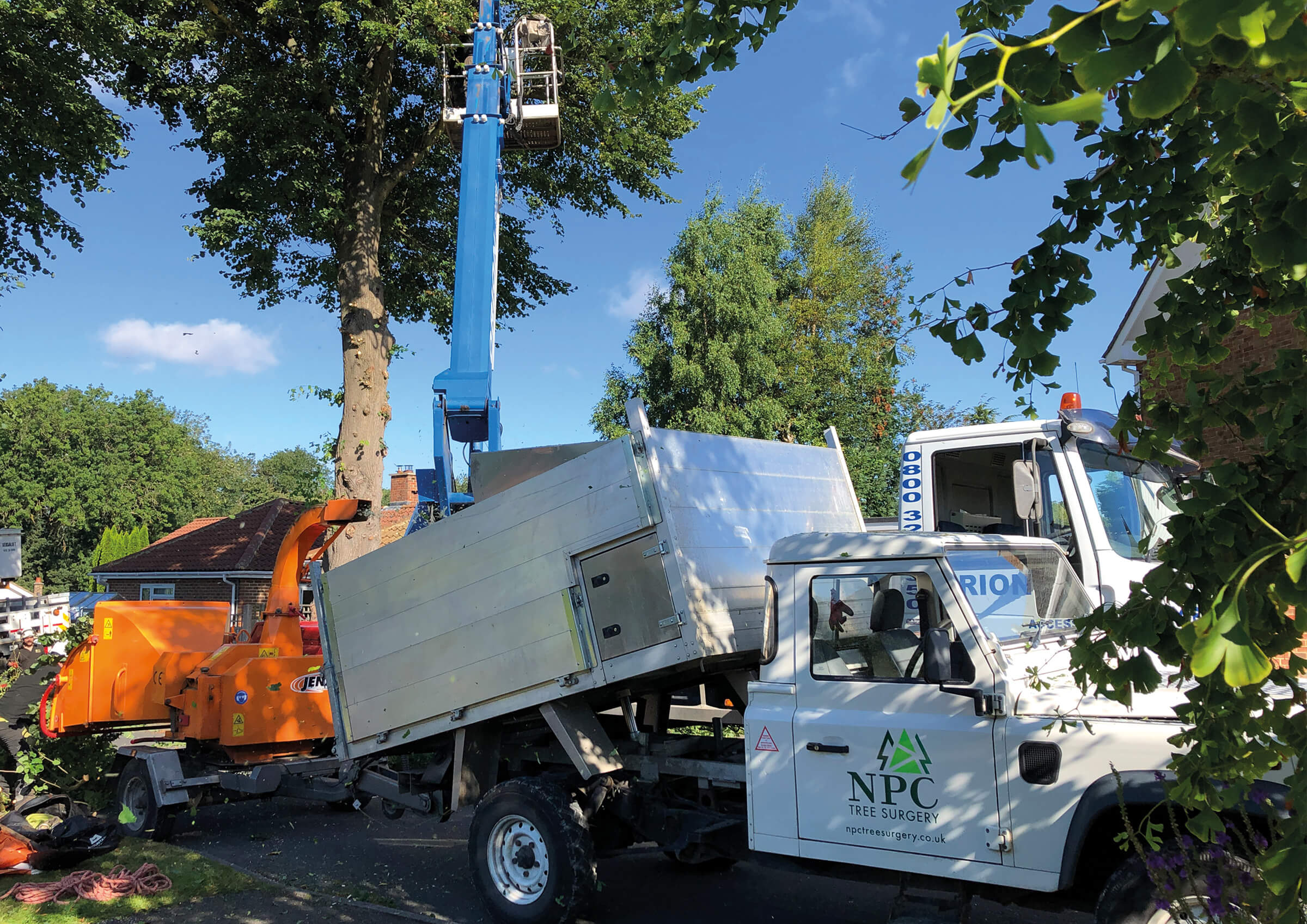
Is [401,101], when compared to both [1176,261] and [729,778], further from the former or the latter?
[1176,261]

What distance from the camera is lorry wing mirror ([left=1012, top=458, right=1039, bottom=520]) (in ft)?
20.9

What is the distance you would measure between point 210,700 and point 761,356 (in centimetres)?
1656

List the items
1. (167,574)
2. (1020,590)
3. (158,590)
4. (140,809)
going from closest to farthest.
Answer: (1020,590), (140,809), (167,574), (158,590)

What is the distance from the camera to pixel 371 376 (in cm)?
1364

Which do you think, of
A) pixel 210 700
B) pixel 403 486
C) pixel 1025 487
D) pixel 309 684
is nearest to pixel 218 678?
pixel 210 700

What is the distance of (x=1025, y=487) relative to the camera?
6.41 meters

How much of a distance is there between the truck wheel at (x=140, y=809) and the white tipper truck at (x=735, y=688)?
273cm

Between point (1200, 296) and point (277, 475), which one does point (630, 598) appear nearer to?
point (1200, 296)

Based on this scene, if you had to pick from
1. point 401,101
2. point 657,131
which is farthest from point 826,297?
point 401,101

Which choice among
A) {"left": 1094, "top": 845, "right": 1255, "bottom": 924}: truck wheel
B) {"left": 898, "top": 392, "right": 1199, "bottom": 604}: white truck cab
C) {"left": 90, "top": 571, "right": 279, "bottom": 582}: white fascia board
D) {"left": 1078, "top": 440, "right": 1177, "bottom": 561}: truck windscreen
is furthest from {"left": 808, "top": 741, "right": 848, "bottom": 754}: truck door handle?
{"left": 90, "top": 571, "right": 279, "bottom": 582}: white fascia board

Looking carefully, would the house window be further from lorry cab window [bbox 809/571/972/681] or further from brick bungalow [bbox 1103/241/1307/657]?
lorry cab window [bbox 809/571/972/681]

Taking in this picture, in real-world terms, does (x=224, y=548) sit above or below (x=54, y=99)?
below

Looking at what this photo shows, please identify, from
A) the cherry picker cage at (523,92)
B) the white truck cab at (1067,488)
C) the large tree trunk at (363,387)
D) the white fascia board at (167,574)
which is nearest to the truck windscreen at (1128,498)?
the white truck cab at (1067,488)

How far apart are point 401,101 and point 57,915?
13.0 meters
